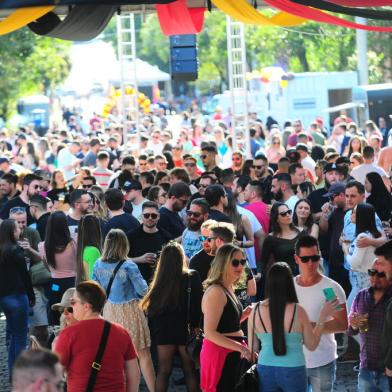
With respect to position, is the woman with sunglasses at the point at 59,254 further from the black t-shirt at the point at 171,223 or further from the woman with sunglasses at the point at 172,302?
the woman with sunglasses at the point at 172,302

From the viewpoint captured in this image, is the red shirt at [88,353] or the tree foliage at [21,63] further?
the tree foliage at [21,63]

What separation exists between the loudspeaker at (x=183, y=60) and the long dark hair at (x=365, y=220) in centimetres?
916

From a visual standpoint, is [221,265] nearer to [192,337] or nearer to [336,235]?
[192,337]

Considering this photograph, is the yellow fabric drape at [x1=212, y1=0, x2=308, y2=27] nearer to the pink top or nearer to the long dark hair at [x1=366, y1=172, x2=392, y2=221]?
the long dark hair at [x1=366, y1=172, x2=392, y2=221]

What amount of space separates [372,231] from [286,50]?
51.3 meters

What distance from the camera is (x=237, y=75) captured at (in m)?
21.5

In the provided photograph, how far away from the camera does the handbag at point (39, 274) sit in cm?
1161

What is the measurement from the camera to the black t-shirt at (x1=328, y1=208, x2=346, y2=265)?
1205cm

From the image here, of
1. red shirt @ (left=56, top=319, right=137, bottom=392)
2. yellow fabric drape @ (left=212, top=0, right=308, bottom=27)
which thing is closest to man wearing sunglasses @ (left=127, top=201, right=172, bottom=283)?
yellow fabric drape @ (left=212, top=0, right=308, bottom=27)

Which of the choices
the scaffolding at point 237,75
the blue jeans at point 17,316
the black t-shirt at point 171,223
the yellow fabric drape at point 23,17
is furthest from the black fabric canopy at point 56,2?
the scaffolding at point 237,75

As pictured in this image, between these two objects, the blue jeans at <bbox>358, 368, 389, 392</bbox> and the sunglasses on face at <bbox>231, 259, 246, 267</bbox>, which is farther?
the sunglasses on face at <bbox>231, 259, 246, 267</bbox>

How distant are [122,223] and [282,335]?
4.56 metres

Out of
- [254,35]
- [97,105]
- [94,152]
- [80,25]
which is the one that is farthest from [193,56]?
[97,105]

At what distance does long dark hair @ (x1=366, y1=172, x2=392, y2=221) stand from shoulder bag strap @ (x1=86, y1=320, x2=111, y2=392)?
661 centimetres
